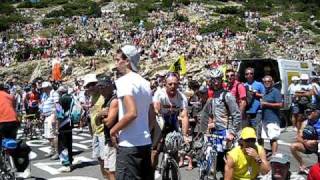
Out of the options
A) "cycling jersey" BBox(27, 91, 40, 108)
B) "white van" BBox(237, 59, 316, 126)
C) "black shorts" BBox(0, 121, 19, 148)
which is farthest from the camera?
"cycling jersey" BBox(27, 91, 40, 108)

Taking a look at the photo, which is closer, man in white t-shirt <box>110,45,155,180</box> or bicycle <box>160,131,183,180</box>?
man in white t-shirt <box>110,45,155,180</box>

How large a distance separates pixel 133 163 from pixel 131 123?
0.37 m

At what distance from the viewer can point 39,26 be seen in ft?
190

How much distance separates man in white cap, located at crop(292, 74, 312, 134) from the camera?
1232 centimetres

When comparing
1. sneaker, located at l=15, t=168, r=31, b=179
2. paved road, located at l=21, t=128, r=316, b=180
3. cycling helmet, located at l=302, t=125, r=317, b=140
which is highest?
cycling helmet, located at l=302, t=125, r=317, b=140

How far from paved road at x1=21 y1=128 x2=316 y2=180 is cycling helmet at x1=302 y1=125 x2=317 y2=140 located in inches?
43.6

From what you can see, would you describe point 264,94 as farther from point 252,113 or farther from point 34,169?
point 34,169

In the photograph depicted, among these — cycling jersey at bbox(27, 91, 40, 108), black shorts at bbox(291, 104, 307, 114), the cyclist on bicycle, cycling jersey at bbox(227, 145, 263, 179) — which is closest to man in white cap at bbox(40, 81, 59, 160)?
the cyclist on bicycle

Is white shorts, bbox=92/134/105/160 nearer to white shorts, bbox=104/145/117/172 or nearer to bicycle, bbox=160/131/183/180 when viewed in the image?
white shorts, bbox=104/145/117/172

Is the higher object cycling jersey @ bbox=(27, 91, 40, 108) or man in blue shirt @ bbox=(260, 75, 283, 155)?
man in blue shirt @ bbox=(260, 75, 283, 155)

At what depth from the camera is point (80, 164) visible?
11.7 meters

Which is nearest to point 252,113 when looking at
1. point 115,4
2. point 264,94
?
point 264,94

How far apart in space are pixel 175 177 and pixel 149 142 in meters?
2.58

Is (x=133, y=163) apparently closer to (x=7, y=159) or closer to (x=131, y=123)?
(x=131, y=123)
